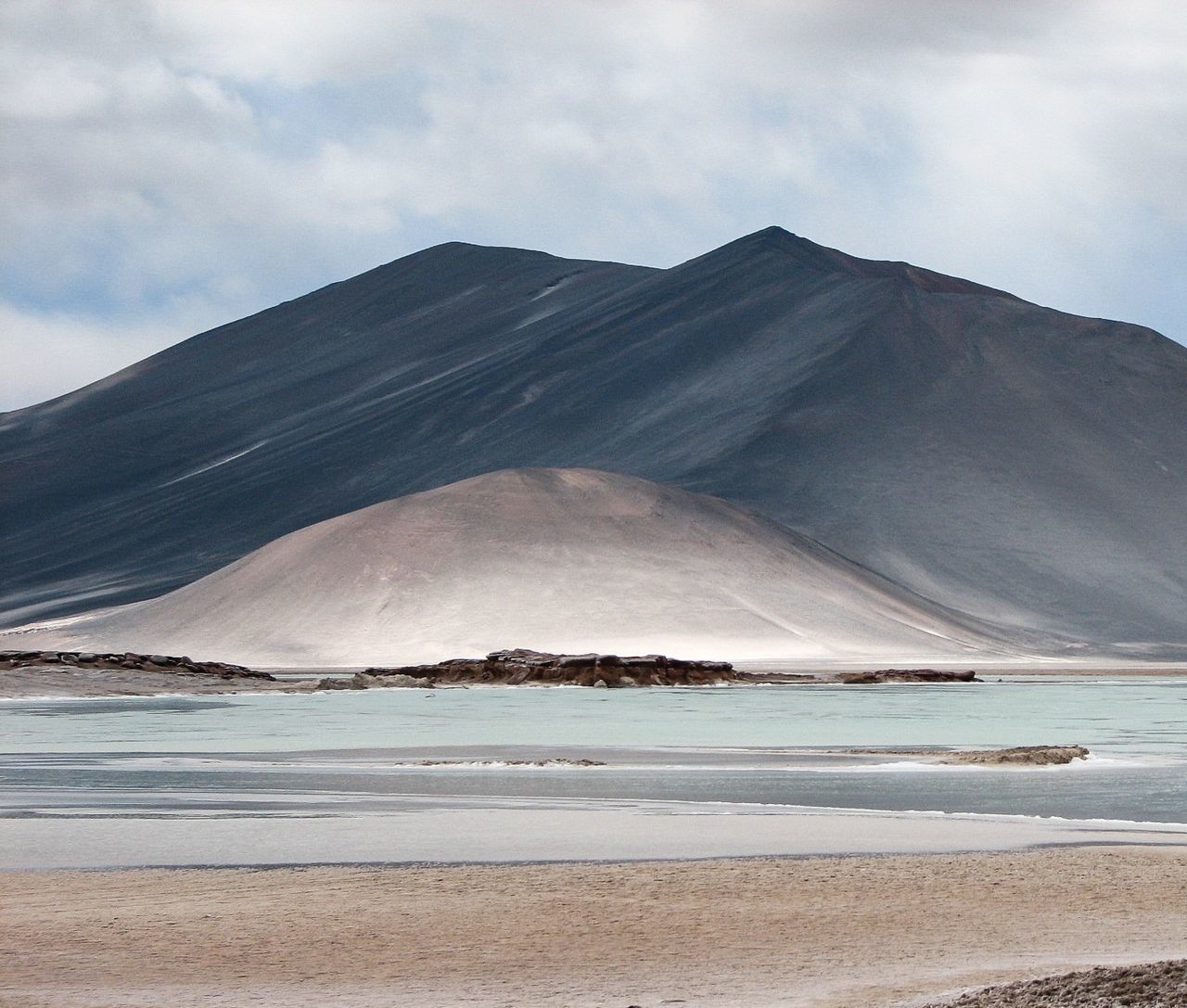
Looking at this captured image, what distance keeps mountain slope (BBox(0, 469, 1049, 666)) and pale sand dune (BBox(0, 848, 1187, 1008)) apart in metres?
66.4

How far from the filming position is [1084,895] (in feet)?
30.5

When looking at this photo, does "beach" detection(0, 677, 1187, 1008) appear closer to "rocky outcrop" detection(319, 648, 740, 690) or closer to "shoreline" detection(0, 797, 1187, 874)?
"shoreline" detection(0, 797, 1187, 874)

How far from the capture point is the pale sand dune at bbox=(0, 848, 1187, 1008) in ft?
23.2

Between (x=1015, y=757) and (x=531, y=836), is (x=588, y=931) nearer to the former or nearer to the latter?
(x=531, y=836)

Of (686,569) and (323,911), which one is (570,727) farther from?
(686,569)

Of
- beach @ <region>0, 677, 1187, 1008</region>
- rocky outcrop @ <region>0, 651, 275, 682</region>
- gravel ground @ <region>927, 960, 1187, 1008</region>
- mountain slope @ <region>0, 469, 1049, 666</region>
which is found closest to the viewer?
gravel ground @ <region>927, 960, 1187, 1008</region>

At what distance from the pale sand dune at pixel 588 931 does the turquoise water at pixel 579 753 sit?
3957 millimetres

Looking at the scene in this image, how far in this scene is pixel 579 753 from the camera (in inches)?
837

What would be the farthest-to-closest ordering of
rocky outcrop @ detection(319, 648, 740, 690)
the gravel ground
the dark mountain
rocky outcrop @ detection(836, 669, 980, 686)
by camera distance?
the dark mountain, rocky outcrop @ detection(836, 669, 980, 686), rocky outcrop @ detection(319, 648, 740, 690), the gravel ground

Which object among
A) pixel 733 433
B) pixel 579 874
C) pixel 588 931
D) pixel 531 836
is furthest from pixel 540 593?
pixel 588 931

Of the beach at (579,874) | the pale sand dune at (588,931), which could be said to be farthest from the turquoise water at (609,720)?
the pale sand dune at (588,931)

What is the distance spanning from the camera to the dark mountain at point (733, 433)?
10719cm

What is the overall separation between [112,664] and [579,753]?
3084cm

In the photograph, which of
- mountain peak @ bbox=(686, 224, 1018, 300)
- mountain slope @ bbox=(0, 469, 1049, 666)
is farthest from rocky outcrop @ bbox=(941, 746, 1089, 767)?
mountain peak @ bbox=(686, 224, 1018, 300)
